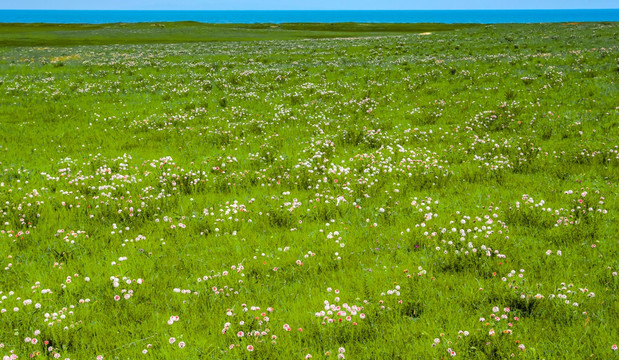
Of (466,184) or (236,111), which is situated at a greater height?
(236,111)

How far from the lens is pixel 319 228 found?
6855 mm

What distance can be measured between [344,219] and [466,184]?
3011 mm

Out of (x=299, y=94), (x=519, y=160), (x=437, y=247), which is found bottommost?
(x=437, y=247)

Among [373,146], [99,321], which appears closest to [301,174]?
[373,146]

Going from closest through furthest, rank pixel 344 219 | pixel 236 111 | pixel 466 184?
pixel 344 219, pixel 466 184, pixel 236 111

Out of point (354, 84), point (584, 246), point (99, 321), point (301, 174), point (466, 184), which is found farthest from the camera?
point (354, 84)

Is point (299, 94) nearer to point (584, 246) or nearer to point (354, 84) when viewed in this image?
point (354, 84)

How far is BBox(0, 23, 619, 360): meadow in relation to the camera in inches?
172

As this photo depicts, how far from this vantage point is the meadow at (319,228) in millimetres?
4375

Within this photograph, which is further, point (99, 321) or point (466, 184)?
point (466, 184)

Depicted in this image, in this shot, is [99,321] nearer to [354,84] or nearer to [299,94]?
[299,94]

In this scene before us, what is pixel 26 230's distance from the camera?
22.8 feet

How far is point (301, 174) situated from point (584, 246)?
5530 millimetres

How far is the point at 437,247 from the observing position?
5781 mm
